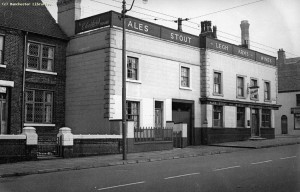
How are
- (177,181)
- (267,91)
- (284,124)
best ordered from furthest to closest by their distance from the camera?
(284,124), (267,91), (177,181)

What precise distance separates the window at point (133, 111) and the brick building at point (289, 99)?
29.0m

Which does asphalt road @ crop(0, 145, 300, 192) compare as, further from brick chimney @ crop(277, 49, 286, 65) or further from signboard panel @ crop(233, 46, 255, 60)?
brick chimney @ crop(277, 49, 286, 65)

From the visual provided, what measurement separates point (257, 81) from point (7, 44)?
21.8 meters

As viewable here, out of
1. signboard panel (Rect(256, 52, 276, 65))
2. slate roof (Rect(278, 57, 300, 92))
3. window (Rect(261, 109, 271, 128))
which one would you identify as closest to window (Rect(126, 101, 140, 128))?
window (Rect(261, 109, 271, 128))

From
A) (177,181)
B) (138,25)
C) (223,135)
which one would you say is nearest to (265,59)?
(223,135)

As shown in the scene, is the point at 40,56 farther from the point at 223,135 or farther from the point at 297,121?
the point at 297,121

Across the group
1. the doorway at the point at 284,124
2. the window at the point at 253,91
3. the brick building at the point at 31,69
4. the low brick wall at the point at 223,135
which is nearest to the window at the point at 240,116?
the low brick wall at the point at 223,135

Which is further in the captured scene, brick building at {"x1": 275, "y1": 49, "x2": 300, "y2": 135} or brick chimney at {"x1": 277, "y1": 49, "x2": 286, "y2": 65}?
brick chimney at {"x1": 277, "y1": 49, "x2": 286, "y2": 65}

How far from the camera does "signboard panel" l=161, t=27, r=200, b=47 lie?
26323 mm

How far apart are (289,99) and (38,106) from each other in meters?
34.5

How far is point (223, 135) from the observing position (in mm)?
30016

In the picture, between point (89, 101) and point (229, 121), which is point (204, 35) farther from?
point (89, 101)

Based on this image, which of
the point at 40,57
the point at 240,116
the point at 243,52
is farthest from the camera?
the point at 243,52

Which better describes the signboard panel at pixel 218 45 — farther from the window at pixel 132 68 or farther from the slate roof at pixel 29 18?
the slate roof at pixel 29 18
